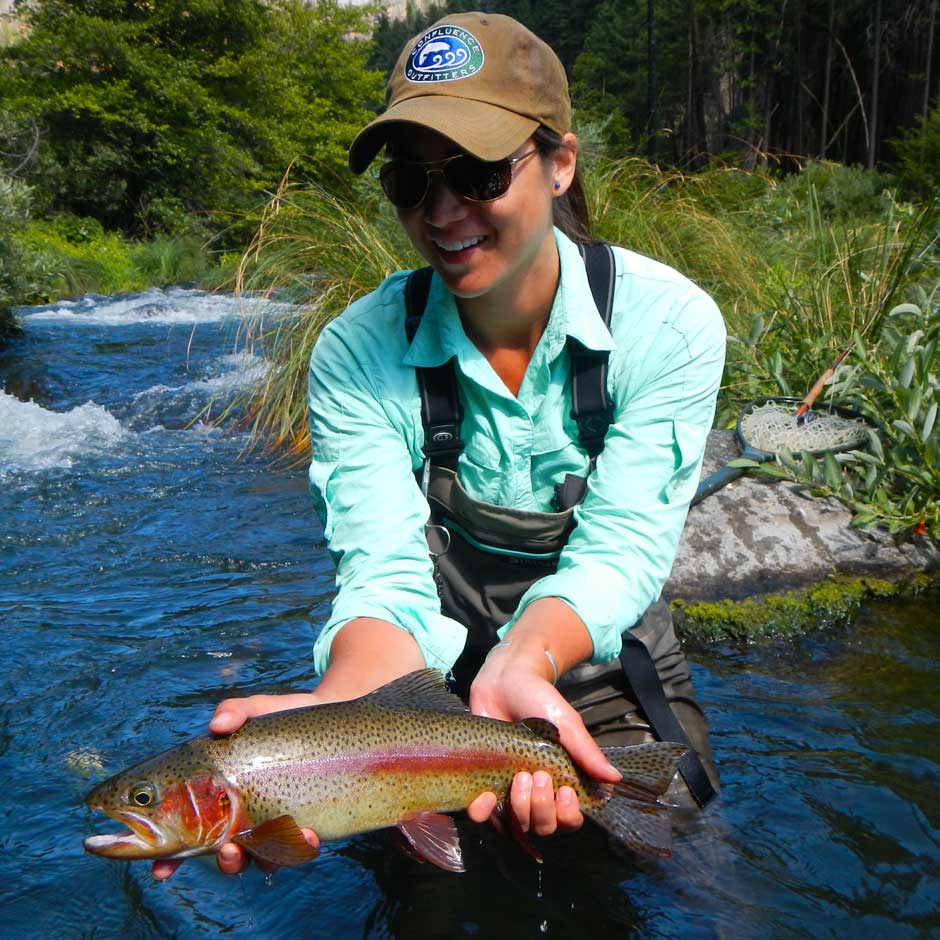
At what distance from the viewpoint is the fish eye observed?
2076mm

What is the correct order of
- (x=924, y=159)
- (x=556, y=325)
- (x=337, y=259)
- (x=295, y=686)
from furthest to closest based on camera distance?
1. (x=924, y=159)
2. (x=337, y=259)
3. (x=295, y=686)
4. (x=556, y=325)

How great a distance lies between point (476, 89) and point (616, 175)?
7380 millimetres

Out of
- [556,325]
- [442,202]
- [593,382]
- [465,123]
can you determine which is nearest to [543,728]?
[593,382]

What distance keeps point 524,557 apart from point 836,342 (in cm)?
425

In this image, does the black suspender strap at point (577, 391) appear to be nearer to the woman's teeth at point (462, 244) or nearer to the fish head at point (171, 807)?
the woman's teeth at point (462, 244)

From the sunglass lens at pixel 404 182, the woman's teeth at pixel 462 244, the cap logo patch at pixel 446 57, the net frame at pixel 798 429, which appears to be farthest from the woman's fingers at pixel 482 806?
the net frame at pixel 798 429

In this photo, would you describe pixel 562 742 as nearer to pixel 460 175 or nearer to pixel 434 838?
pixel 434 838

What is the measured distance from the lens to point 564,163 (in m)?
2.92

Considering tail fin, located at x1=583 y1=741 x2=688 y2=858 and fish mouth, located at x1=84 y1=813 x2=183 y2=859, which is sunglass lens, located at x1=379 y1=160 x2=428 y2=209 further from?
fish mouth, located at x1=84 y1=813 x2=183 y2=859

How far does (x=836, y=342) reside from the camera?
649 centimetres

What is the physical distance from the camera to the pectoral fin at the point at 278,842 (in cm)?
208

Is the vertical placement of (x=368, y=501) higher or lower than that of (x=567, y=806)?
higher

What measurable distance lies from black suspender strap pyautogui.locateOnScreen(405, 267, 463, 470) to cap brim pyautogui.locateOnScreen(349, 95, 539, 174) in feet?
2.03

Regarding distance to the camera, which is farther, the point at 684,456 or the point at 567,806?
the point at 684,456
